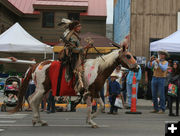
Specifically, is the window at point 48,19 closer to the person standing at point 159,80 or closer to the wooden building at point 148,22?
the wooden building at point 148,22

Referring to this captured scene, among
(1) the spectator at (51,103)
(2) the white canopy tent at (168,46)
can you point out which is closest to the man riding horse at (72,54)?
(1) the spectator at (51,103)

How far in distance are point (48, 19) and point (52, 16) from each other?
17.4 inches

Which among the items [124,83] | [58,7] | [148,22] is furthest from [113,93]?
[58,7]

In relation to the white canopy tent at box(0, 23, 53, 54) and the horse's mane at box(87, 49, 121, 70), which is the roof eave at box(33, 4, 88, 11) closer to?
the white canopy tent at box(0, 23, 53, 54)

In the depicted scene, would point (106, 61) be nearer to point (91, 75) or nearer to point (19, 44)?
point (91, 75)

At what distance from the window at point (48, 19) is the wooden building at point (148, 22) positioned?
11816 mm

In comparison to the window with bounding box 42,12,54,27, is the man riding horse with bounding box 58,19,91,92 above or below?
below

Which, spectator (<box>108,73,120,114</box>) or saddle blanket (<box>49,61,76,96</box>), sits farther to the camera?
spectator (<box>108,73,120,114</box>)

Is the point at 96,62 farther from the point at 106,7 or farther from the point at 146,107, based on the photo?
the point at 106,7

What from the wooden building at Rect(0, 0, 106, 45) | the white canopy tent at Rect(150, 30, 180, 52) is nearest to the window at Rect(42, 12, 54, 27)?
the wooden building at Rect(0, 0, 106, 45)

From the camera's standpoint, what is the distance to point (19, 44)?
17453 millimetres

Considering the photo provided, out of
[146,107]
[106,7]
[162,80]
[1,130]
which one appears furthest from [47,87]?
[106,7]

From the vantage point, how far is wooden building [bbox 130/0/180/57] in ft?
78.8

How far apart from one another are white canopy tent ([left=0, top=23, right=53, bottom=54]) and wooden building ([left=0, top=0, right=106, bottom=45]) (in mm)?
15043
